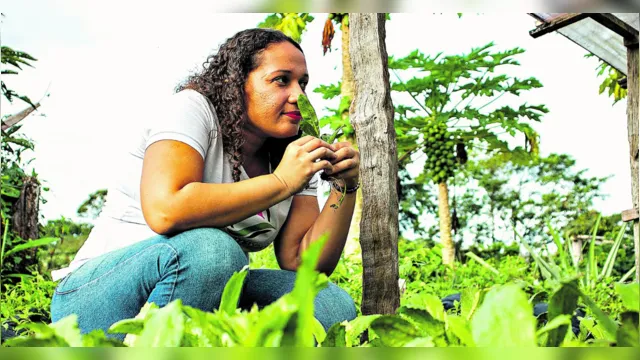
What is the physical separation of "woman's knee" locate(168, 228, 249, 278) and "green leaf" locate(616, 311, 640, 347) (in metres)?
0.83

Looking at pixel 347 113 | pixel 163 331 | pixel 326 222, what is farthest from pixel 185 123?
pixel 347 113

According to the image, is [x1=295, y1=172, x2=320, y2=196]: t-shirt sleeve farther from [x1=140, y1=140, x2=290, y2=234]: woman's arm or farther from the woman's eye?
[x1=140, y1=140, x2=290, y2=234]: woman's arm

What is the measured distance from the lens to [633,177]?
9.25 ft

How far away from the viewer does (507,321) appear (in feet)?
1.03

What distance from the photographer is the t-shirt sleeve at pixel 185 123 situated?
1.14m

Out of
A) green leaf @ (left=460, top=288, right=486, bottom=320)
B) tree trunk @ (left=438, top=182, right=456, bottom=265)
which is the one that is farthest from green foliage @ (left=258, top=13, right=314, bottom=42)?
green leaf @ (left=460, top=288, right=486, bottom=320)

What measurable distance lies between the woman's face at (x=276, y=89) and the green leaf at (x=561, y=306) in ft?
3.14

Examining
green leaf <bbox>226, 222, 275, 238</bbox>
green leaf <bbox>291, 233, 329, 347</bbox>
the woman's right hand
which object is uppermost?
the woman's right hand

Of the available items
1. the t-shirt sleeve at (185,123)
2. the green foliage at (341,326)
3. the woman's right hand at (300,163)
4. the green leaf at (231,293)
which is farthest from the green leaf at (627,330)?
the t-shirt sleeve at (185,123)

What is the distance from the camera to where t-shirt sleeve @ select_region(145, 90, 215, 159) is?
1.14m

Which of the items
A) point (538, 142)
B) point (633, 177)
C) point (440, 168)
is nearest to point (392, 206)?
point (633, 177)

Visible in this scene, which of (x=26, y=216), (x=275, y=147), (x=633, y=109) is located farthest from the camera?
(x=26, y=216)

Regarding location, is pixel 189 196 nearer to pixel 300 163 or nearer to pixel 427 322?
pixel 300 163

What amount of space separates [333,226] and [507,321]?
1.05m
